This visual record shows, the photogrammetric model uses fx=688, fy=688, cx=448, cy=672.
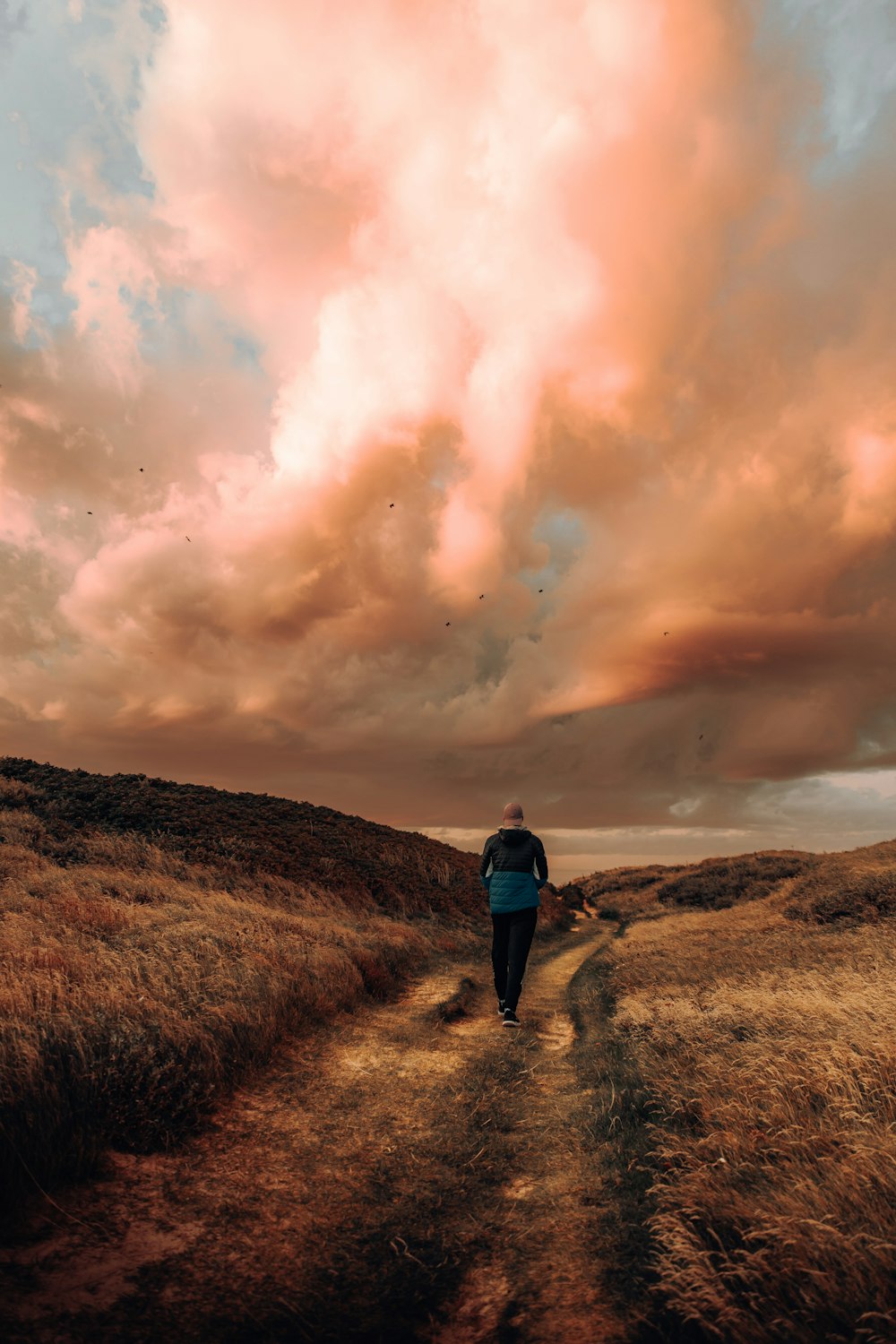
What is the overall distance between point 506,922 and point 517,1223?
17.5 feet

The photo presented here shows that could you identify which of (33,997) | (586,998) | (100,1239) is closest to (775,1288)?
(100,1239)

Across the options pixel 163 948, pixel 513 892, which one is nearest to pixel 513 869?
pixel 513 892

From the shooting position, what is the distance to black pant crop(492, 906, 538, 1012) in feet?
32.0

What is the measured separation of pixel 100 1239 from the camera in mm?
4305

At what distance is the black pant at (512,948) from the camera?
9750 mm

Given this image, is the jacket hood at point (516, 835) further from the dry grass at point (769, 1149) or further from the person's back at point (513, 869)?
the dry grass at point (769, 1149)

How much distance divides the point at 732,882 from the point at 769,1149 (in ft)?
105

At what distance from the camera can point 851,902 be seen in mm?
18438

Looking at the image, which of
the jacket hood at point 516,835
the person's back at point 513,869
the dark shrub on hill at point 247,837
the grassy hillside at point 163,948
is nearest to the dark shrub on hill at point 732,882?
the grassy hillside at point 163,948

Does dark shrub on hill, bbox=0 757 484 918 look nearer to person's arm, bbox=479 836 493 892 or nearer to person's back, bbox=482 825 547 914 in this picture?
person's arm, bbox=479 836 493 892

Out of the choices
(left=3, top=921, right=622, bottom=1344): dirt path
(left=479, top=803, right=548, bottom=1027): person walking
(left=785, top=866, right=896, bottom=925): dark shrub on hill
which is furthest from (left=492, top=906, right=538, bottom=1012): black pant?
(left=785, top=866, right=896, bottom=925): dark shrub on hill

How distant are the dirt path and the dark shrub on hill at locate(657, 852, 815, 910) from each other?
85.7ft

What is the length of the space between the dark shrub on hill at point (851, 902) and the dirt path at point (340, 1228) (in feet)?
43.0

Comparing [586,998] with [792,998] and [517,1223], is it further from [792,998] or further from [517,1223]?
[517,1223]
